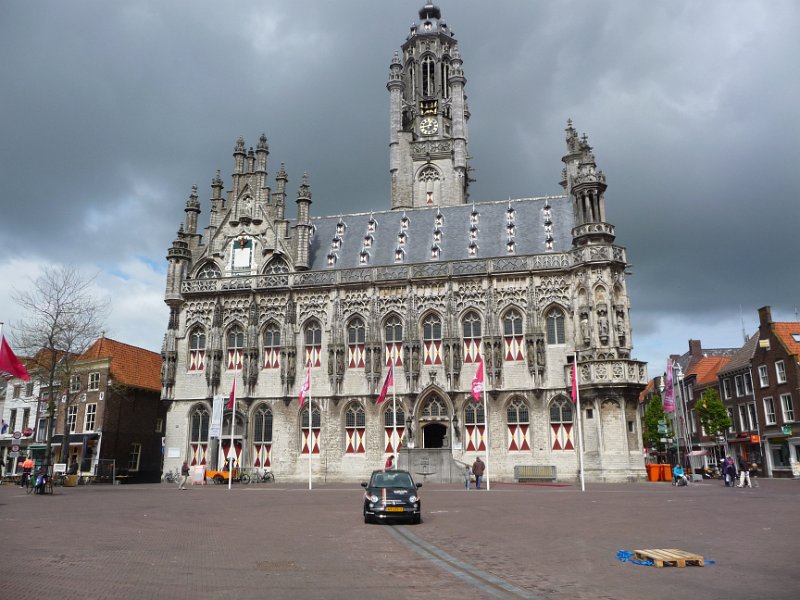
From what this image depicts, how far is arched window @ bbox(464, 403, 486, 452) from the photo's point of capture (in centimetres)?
3956

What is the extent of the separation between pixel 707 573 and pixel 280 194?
40.8m

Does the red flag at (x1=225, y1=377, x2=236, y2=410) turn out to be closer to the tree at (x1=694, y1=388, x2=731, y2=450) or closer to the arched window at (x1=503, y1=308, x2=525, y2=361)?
the arched window at (x1=503, y1=308, x2=525, y2=361)

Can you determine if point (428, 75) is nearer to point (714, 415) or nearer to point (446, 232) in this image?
point (446, 232)

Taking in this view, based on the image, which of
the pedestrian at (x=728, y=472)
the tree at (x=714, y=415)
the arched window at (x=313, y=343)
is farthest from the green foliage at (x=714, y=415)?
the arched window at (x=313, y=343)

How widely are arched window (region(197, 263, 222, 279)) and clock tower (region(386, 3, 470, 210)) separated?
18148mm

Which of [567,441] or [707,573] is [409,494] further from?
[567,441]

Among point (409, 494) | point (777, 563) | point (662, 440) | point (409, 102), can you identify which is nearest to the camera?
point (777, 563)

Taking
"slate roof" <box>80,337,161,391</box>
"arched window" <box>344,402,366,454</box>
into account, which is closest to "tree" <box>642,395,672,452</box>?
"arched window" <box>344,402,366,454</box>

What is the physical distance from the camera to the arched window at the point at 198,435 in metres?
43.4

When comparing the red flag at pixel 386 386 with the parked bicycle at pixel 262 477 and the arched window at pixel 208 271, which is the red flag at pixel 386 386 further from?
the arched window at pixel 208 271

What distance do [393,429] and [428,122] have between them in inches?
1264

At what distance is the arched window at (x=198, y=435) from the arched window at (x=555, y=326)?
23775 mm

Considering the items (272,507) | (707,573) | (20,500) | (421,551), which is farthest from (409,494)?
(20,500)

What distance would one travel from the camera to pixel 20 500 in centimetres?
2641
